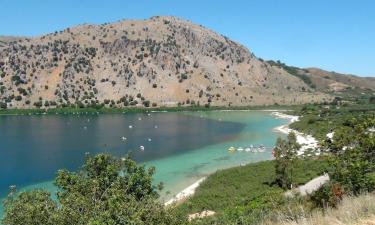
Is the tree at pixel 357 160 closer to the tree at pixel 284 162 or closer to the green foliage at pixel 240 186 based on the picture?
the green foliage at pixel 240 186

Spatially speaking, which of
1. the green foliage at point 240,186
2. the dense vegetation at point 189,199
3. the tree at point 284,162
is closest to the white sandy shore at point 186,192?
the green foliage at point 240,186

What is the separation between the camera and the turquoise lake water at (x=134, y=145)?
8544 centimetres

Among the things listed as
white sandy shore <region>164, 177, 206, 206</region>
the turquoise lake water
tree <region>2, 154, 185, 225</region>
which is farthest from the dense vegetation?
the turquoise lake water

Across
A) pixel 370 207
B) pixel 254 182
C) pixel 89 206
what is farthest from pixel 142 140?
pixel 370 207

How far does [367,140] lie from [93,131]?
458 feet

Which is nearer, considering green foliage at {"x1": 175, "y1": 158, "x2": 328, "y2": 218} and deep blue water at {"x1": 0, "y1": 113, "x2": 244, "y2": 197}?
green foliage at {"x1": 175, "y1": 158, "x2": 328, "y2": 218}

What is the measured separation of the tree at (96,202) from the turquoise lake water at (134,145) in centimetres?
2933

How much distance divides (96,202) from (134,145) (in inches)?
3896

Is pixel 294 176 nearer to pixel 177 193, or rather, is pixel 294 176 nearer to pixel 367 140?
pixel 177 193

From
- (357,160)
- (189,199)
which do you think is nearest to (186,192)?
(189,199)

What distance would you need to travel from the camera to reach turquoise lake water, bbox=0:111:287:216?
3364 inches

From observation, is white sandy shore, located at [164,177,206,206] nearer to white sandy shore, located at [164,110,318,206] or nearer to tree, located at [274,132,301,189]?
white sandy shore, located at [164,110,318,206]

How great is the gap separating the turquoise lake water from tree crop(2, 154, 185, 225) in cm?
2933

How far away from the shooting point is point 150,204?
2548 cm
